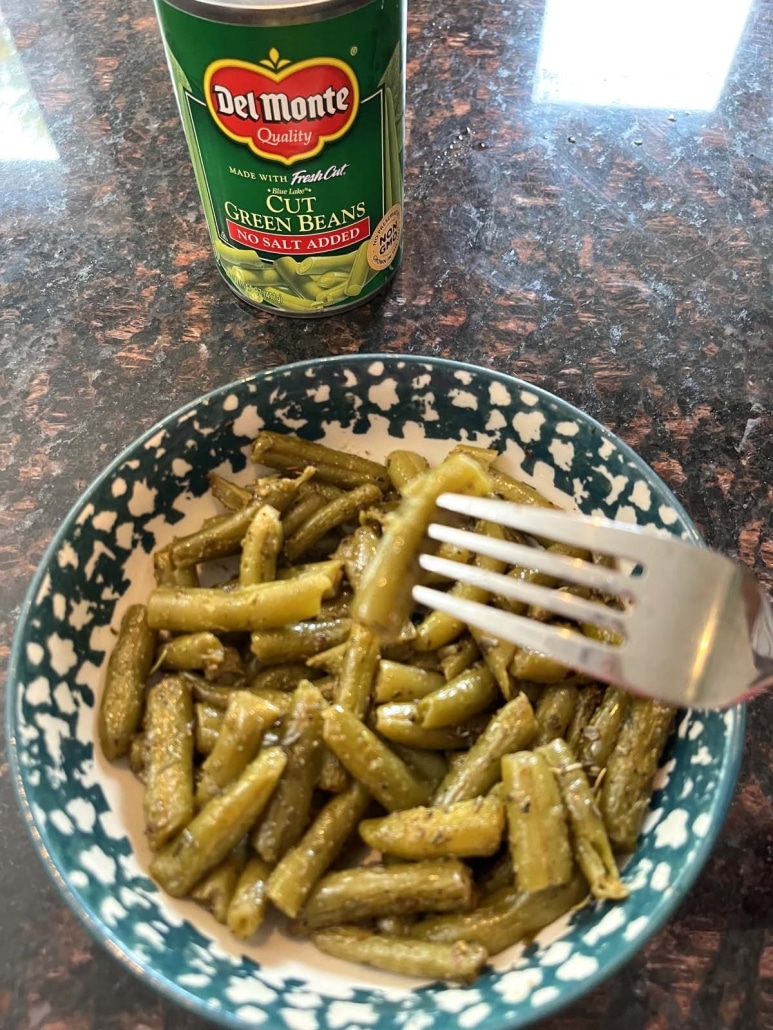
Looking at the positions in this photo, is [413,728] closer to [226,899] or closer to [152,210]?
[226,899]

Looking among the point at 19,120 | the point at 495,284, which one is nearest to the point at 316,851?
the point at 495,284

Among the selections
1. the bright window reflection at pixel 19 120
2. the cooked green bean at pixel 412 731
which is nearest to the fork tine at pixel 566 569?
the cooked green bean at pixel 412 731

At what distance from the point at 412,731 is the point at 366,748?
0.08m

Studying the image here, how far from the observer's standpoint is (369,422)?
1.52m

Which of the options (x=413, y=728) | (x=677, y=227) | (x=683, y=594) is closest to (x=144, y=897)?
(x=413, y=728)

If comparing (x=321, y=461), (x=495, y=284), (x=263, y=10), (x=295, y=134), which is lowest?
(x=495, y=284)

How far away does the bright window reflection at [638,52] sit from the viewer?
2.23 meters

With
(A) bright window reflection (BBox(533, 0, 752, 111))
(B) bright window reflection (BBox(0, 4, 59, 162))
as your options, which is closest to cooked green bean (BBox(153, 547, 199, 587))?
(B) bright window reflection (BBox(0, 4, 59, 162))

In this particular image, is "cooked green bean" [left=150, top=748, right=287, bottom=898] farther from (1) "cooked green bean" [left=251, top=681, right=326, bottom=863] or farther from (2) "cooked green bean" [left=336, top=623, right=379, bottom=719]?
(2) "cooked green bean" [left=336, top=623, right=379, bottom=719]

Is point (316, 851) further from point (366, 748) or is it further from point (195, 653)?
point (195, 653)

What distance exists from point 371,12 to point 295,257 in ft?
1.37

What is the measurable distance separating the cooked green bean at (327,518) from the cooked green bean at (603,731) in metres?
0.50

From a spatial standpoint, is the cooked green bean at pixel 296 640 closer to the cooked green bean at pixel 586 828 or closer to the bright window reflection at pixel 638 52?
the cooked green bean at pixel 586 828

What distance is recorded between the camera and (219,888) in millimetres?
1095
